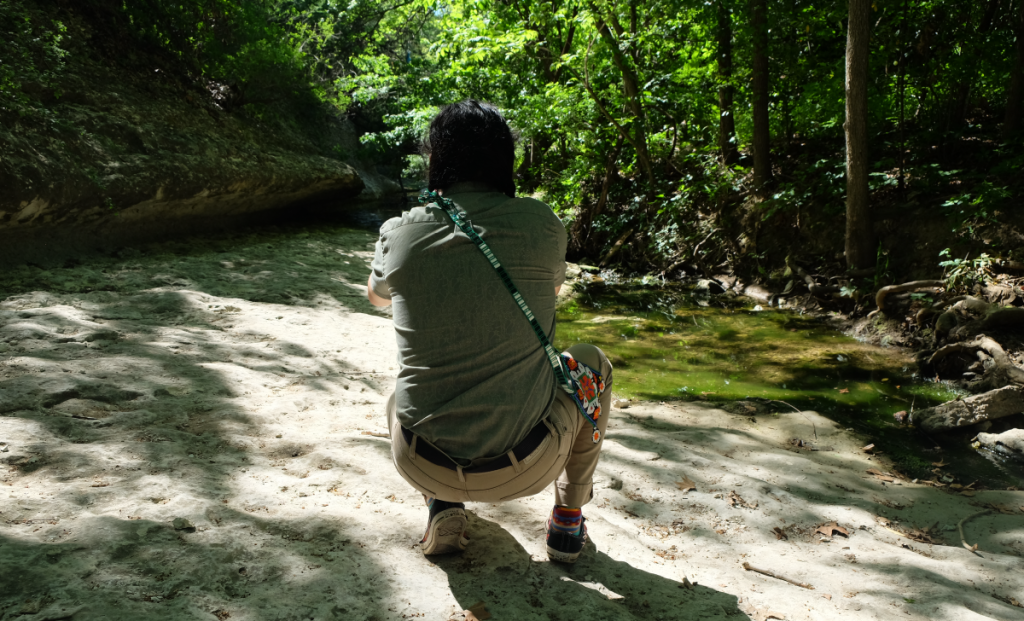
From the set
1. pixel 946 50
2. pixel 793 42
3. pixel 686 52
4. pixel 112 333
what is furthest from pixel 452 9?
pixel 112 333

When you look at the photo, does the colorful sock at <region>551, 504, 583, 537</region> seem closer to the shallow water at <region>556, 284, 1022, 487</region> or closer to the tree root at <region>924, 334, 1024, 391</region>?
the shallow water at <region>556, 284, 1022, 487</region>

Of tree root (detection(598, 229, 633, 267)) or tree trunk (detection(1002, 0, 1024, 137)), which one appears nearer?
tree trunk (detection(1002, 0, 1024, 137))

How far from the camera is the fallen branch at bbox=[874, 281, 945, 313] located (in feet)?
21.2

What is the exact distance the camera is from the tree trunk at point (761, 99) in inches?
320

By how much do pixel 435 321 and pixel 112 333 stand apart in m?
3.46

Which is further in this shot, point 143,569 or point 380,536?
point 380,536

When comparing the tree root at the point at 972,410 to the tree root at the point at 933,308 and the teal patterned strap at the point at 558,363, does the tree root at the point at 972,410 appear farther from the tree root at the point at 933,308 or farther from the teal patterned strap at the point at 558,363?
the teal patterned strap at the point at 558,363

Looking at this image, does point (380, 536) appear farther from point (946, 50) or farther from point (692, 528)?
point (946, 50)

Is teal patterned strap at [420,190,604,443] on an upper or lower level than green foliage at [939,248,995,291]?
upper

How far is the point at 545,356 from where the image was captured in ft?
6.16

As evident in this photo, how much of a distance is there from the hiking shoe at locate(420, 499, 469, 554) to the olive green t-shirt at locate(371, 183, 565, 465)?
40 cm

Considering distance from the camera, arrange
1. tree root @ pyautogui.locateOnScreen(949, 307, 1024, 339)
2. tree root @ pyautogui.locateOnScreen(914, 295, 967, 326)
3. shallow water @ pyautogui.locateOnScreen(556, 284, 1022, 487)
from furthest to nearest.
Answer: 1. tree root @ pyautogui.locateOnScreen(914, 295, 967, 326)
2. tree root @ pyautogui.locateOnScreen(949, 307, 1024, 339)
3. shallow water @ pyautogui.locateOnScreen(556, 284, 1022, 487)

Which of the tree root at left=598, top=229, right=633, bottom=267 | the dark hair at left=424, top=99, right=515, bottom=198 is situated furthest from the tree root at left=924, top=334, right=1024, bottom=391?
the tree root at left=598, top=229, right=633, bottom=267

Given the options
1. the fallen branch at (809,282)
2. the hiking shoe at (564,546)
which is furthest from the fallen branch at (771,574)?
the fallen branch at (809,282)
